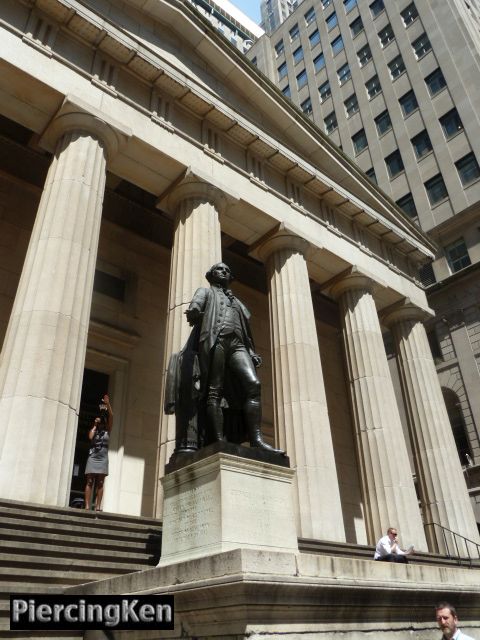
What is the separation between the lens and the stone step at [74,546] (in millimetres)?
7859

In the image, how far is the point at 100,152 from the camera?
13688 mm

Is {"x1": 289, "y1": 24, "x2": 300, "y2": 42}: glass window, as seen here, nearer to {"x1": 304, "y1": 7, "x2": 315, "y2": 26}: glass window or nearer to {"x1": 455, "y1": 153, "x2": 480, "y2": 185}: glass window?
{"x1": 304, "y1": 7, "x2": 315, "y2": 26}: glass window

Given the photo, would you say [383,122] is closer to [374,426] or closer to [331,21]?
[331,21]

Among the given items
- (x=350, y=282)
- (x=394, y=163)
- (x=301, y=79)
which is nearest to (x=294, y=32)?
(x=301, y=79)

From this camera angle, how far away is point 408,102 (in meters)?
37.4

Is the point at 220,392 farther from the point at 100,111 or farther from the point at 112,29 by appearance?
the point at 112,29

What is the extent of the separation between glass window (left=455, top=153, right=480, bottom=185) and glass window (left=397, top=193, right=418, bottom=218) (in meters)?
3.38

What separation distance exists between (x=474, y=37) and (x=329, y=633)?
3956 cm

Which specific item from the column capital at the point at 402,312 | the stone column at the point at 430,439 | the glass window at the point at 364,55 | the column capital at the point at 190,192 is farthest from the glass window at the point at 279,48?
the column capital at the point at 190,192

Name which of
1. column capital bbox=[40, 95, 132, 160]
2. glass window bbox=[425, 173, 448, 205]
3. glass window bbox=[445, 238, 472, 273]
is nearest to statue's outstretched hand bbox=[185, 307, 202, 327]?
column capital bbox=[40, 95, 132, 160]

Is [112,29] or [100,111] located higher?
[112,29]

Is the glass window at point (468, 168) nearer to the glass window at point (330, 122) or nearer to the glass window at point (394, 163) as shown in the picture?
the glass window at point (394, 163)

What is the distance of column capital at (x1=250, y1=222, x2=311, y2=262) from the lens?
18047 mm

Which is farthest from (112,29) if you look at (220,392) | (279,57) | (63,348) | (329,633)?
(279,57)
